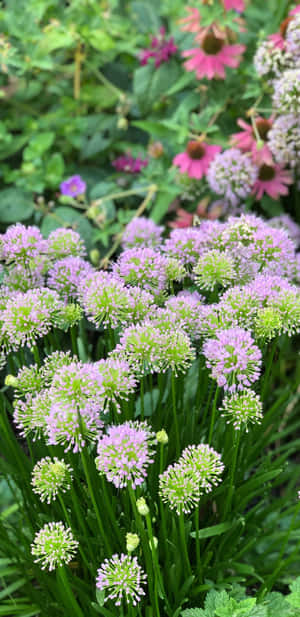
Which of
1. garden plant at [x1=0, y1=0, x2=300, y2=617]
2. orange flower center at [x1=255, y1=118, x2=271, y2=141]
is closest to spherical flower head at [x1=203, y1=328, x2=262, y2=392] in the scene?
garden plant at [x1=0, y1=0, x2=300, y2=617]

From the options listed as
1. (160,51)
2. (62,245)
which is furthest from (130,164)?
(62,245)

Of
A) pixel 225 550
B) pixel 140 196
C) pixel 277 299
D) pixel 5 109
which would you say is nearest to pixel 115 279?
pixel 277 299

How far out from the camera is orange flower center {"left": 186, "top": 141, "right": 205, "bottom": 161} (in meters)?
1.68

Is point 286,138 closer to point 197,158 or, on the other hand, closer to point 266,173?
point 266,173

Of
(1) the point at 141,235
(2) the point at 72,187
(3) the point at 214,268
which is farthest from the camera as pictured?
(2) the point at 72,187

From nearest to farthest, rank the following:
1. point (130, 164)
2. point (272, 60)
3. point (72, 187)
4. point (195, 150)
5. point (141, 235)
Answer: point (141, 235) < point (272, 60) < point (195, 150) < point (72, 187) < point (130, 164)

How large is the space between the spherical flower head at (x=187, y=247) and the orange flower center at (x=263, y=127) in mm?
693

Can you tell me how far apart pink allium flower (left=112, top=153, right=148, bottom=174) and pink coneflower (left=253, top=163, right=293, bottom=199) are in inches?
16.8

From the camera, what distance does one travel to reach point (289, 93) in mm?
1467

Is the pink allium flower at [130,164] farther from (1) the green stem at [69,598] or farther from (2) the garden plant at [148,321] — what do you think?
(1) the green stem at [69,598]

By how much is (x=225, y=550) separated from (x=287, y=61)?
3.87 feet

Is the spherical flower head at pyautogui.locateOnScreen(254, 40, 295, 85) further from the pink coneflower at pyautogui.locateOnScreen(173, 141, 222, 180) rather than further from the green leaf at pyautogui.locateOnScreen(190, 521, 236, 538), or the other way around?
the green leaf at pyautogui.locateOnScreen(190, 521, 236, 538)

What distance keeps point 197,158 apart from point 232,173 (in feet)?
0.49

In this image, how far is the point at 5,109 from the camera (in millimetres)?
2135
